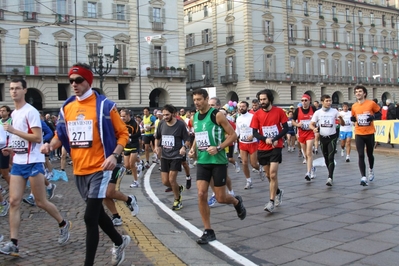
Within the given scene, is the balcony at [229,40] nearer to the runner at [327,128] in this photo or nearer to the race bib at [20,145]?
the runner at [327,128]

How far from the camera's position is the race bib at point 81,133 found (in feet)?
14.9

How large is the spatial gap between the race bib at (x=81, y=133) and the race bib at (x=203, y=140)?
6.29ft

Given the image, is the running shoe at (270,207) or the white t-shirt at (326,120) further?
the white t-shirt at (326,120)

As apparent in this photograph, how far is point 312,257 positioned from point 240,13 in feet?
165

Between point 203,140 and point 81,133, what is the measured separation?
1.97 meters

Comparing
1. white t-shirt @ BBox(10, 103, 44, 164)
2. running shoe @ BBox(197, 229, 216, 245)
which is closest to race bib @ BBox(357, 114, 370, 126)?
running shoe @ BBox(197, 229, 216, 245)

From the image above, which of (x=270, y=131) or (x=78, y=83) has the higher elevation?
(x=78, y=83)

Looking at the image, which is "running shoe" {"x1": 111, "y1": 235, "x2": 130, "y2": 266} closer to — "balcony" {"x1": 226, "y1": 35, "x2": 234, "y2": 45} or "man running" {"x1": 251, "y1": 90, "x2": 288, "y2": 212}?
"man running" {"x1": 251, "y1": 90, "x2": 288, "y2": 212}

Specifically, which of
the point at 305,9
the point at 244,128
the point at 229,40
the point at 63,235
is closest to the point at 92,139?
the point at 63,235

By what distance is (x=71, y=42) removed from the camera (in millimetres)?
41281

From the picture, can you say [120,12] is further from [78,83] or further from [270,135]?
[78,83]

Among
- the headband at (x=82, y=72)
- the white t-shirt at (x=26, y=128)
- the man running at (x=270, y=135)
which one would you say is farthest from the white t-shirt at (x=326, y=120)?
the headband at (x=82, y=72)

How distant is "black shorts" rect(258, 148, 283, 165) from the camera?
7.78 m

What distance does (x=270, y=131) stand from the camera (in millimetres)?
7980
